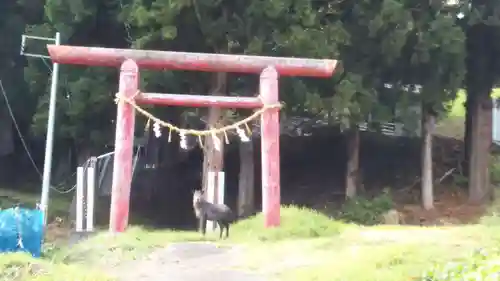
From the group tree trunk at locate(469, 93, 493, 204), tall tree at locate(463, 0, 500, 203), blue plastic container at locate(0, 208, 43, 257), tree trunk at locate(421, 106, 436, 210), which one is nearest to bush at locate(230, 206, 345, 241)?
blue plastic container at locate(0, 208, 43, 257)

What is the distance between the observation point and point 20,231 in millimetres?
8312

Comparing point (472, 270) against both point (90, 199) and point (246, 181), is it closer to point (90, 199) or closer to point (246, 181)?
point (90, 199)

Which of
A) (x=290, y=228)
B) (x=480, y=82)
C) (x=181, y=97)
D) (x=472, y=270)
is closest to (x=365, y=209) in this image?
(x=480, y=82)

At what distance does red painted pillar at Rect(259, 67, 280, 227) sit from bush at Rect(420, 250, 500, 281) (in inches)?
159

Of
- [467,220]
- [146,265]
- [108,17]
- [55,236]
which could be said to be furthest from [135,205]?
[146,265]

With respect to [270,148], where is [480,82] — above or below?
above

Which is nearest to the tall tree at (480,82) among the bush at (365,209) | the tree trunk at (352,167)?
the bush at (365,209)

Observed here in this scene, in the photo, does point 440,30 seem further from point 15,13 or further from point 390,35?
point 15,13

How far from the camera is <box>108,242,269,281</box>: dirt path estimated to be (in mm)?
7391

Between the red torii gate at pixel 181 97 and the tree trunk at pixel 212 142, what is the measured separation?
3.08 metres

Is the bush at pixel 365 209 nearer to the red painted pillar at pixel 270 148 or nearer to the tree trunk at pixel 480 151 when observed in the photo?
the tree trunk at pixel 480 151

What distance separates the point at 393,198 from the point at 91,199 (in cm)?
838

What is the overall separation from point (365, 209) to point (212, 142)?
4.25 m

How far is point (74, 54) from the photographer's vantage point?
36.4 feet
